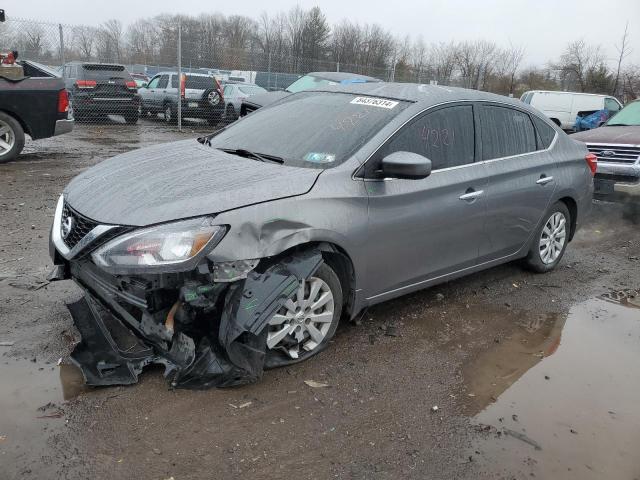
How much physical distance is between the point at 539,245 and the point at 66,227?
3.96 m

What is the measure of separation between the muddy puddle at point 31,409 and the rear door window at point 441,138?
2.24 m

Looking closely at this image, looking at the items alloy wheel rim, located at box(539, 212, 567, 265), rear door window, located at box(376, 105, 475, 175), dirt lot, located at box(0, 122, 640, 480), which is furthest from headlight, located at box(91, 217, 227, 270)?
alloy wheel rim, located at box(539, 212, 567, 265)

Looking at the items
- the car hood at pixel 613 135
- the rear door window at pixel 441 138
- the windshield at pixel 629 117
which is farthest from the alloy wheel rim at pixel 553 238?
the windshield at pixel 629 117

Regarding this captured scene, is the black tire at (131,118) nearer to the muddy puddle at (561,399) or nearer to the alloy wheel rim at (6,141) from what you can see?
the alloy wheel rim at (6,141)

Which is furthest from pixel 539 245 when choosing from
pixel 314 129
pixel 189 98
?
pixel 189 98

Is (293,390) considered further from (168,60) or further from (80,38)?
(168,60)

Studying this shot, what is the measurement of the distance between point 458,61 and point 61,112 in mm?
41929

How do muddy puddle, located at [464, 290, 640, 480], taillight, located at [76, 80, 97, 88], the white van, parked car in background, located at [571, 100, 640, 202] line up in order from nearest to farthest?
muddy puddle, located at [464, 290, 640, 480] < parked car in background, located at [571, 100, 640, 202] < taillight, located at [76, 80, 97, 88] < the white van

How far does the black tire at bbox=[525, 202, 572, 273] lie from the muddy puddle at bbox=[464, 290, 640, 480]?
2.54 feet

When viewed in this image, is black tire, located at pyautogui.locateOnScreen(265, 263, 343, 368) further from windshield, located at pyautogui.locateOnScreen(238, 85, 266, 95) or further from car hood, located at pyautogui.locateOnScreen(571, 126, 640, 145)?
windshield, located at pyautogui.locateOnScreen(238, 85, 266, 95)

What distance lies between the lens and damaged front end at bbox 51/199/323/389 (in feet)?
9.61

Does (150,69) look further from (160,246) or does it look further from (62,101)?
(160,246)

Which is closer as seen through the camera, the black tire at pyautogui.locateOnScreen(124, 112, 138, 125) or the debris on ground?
the debris on ground

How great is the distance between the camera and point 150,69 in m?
22.4
